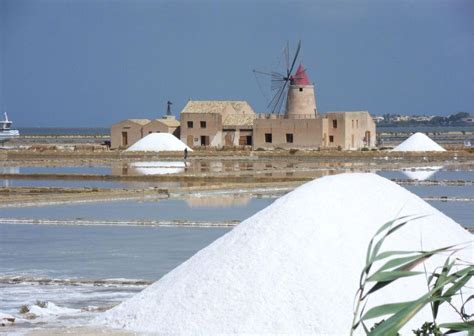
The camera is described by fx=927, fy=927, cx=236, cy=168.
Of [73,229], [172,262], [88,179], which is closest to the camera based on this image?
[172,262]

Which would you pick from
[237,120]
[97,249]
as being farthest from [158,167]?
[97,249]

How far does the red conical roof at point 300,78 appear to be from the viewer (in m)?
29.6

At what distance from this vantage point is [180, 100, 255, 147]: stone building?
96.6 feet

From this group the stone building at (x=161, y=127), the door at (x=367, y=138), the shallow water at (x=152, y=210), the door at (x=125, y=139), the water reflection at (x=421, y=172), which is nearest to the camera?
Result: the shallow water at (x=152, y=210)

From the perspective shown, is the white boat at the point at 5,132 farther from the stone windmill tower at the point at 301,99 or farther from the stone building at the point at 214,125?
the stone windmill tower at the point at 301,99

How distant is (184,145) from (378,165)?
28.2 feet

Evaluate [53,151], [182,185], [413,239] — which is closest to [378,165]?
[182,185]

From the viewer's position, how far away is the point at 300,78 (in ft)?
97.8

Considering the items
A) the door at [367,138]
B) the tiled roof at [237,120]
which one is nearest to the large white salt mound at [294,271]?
the tiled roof at [237,120]

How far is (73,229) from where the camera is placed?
9523mm

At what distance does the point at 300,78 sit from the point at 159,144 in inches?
203

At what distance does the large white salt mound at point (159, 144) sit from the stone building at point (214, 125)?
121 centimetres

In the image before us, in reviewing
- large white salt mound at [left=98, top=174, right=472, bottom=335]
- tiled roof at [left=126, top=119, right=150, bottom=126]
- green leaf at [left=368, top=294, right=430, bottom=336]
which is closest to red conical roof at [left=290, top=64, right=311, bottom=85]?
Answer: tiled roof at [left=126, top=119, right=150, bottom=126]

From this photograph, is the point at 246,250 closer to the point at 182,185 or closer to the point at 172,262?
the point at 172,262
